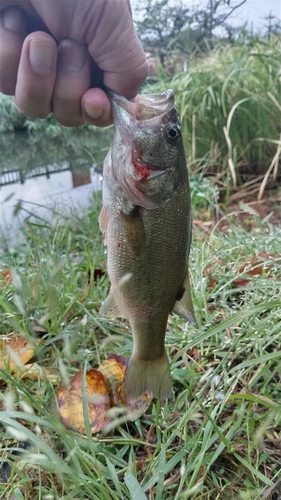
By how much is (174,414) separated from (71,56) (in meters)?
1.30

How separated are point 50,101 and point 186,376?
45.4 inches

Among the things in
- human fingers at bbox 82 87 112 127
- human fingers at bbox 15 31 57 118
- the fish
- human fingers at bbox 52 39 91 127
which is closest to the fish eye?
the fish

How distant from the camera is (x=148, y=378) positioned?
1.46 meters

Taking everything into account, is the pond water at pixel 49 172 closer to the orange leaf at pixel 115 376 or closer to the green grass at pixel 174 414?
the green grass at pixel 174 414

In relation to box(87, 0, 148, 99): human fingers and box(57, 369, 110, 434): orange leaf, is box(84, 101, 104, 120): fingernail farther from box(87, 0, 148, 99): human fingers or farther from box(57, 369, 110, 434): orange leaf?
box(57, 369, 110, 434): orange leaf

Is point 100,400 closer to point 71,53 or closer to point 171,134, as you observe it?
point 171,134

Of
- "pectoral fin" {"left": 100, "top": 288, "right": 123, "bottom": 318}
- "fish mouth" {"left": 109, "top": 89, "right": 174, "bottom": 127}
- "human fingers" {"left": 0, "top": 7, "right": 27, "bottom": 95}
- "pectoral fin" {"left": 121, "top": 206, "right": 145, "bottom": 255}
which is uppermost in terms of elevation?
"human fingers" {"left": 0, "top": 7, "right": 27, "bottom": 95}

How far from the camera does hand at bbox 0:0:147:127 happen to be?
1449mm

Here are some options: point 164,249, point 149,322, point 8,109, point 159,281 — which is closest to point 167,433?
point 149,322

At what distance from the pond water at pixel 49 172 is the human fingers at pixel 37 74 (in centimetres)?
210

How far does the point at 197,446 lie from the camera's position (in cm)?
139

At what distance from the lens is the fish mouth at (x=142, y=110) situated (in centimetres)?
141

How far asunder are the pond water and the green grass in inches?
79.7

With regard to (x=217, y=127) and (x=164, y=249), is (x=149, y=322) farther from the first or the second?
(x=217, y=127)
